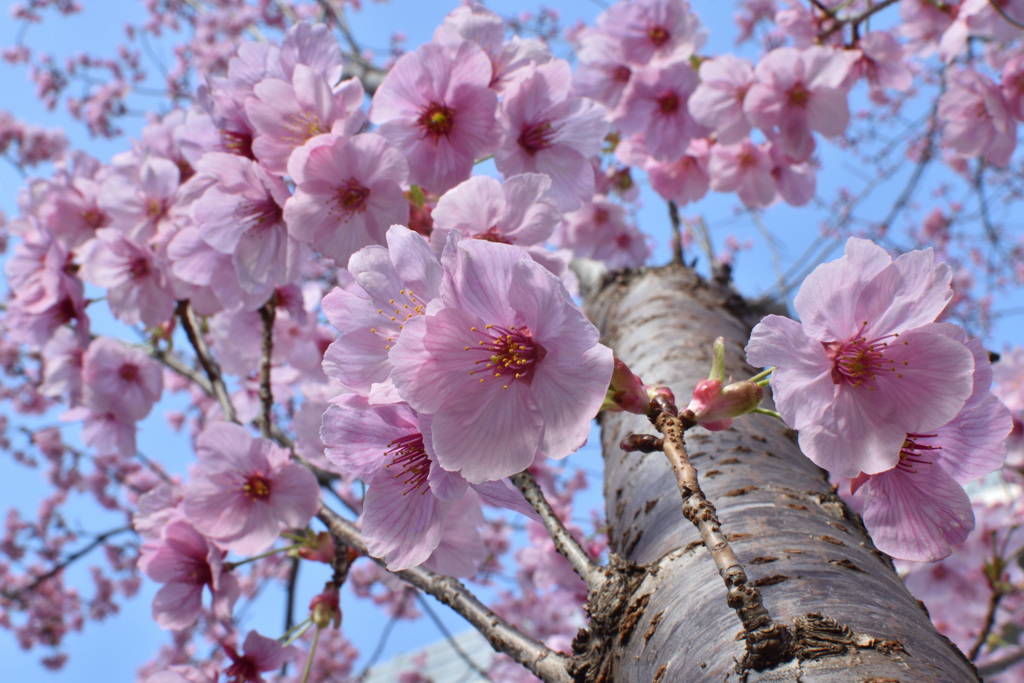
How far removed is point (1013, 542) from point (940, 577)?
1.16ft

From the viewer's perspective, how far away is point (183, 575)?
4.82 ft

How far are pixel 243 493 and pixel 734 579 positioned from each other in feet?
4.05

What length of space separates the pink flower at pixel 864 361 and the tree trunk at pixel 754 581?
0.17m

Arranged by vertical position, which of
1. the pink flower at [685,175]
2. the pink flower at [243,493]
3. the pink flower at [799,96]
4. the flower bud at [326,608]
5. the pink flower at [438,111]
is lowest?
the flower bud at [326,608]

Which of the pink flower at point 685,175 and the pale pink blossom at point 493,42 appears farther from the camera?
the pink flower at point 685,175

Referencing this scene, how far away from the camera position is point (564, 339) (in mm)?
684

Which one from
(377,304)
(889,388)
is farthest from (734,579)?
(377,304)

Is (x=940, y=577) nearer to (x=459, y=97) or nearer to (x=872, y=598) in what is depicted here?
(x=872, y=598)

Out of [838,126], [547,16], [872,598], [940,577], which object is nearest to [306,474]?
[872,598]

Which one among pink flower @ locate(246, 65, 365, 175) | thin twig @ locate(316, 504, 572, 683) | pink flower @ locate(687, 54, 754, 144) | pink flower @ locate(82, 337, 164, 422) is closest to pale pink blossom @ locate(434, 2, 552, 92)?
pink flower @ locate(246, 65, 365, 175)

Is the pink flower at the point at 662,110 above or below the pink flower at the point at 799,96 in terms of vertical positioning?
above

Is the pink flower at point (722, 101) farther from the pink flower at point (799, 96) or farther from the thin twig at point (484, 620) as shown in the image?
the thin twig at point (484, 620)

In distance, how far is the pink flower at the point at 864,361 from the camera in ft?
2.40

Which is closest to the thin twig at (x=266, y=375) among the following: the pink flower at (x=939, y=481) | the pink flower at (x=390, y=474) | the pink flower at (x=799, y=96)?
the pink flower at (x=390, y=474)
